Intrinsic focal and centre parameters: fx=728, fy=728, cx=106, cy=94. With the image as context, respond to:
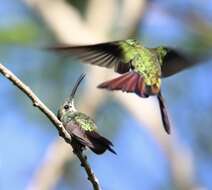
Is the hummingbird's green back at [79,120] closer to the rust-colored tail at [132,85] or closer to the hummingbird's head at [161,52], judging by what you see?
the rust-colored tail at [132,85]

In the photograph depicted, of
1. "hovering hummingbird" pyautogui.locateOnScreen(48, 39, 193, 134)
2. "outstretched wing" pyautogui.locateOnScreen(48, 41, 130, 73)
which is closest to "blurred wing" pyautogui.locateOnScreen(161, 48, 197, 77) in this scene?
"hovering hummingbird" pyautogui.locateOnScreen(48, 39, 193, 134)

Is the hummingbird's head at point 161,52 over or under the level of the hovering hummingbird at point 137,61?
over

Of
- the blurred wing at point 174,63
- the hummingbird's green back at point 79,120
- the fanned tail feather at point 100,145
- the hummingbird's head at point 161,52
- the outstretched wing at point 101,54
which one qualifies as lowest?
the fanned tail feather at point 100,145

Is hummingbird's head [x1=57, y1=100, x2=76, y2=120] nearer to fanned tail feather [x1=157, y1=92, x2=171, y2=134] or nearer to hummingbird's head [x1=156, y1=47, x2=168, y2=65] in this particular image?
fanned tail feather [x1=157, y1=92, x2=171, y2=134]

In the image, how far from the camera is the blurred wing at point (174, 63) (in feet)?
12.4

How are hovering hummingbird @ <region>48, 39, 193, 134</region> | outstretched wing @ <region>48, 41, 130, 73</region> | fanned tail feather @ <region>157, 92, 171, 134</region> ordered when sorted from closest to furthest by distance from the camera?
fanned tail feather @ <region>157, 92, 171, 134</region>
hovering hummingbird @ <region>48, 39, 193, 134</region>
outstretched wing @ <region>48, 41, 130, 73</region>

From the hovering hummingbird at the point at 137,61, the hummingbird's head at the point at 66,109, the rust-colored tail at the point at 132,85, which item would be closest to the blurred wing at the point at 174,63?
the hovering hummingbird at the point at 137,61

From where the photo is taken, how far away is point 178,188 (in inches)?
310

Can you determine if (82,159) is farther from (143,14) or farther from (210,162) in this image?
(210,162)

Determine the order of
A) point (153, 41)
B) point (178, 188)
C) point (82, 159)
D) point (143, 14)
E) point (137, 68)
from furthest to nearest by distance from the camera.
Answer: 1. point (153, 41)
2. point (143, 14)
3. point (178, 188)
4. point (137, 68)
5. point (82, 159)

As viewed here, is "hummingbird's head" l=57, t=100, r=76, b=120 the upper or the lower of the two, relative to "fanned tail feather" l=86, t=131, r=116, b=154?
upper

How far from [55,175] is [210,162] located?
14.0 feet

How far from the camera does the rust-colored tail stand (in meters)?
2.80

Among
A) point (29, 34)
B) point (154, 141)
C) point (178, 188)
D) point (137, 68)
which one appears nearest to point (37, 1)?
point (29, 34)
